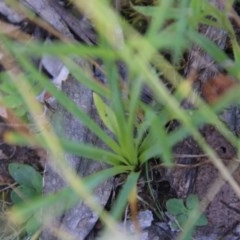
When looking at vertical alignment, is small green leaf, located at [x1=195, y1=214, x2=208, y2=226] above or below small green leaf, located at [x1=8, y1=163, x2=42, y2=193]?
below

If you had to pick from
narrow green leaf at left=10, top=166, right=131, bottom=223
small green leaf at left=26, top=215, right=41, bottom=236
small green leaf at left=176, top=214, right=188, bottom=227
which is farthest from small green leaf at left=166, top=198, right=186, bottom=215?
small green leaf at left=26, top=215, right=41, bottom=236

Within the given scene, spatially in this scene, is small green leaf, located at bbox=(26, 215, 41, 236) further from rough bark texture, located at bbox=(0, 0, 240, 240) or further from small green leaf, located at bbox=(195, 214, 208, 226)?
small green leaf, located at bbox=(195, 214, 208, 226)

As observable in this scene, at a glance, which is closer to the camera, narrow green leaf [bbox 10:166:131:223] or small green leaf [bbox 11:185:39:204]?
narrow green leaf [bbox 10:166:131:223]

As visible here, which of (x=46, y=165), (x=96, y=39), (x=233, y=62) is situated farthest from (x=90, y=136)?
(x=233, y=62)

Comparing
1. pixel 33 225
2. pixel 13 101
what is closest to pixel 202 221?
pixel 33 225

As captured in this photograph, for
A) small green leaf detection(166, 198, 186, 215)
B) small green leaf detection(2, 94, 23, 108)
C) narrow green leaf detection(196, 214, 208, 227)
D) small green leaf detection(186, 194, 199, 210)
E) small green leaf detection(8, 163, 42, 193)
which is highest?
small green leaf detection(2, 94, 23, 108)

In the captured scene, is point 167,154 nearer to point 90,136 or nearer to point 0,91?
point 90,136

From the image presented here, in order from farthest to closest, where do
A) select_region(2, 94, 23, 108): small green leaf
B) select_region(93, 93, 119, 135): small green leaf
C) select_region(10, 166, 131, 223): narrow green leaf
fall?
select_region(2, 94, 23, 108): small green leaf → select_region(93, 93, 119, 135): small green leaf → select_region(10, 166, 131, 223): narrow green leaf
